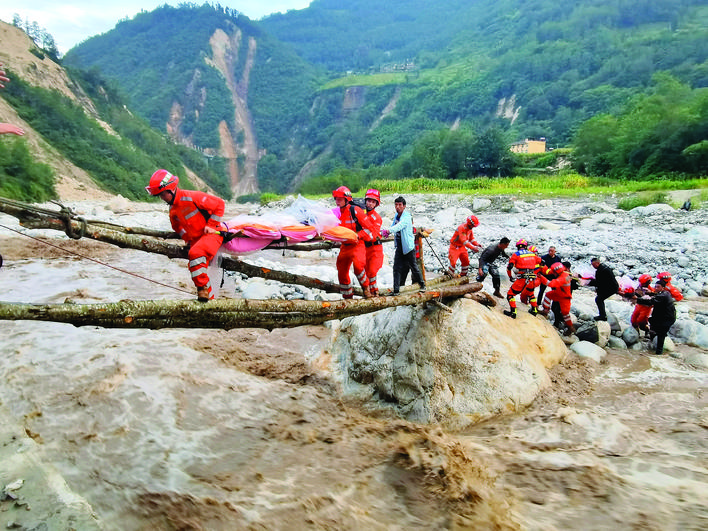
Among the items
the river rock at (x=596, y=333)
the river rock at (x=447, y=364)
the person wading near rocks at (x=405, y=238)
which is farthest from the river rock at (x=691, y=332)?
the person wading near rocks at (x=405, y=238)

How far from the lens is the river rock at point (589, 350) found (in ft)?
22.9

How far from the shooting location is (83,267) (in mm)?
13609

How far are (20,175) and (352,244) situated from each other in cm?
3636

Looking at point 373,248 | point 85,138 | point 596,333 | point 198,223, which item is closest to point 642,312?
point 596,333

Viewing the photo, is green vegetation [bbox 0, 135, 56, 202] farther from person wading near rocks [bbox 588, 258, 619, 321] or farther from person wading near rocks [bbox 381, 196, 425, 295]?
person wading near rocks [bbox 588, 258, 619, 321]

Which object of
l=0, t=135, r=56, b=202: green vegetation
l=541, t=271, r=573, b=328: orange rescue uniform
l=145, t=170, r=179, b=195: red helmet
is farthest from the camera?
l=0, t=135, r=56, b=202: green vegetation

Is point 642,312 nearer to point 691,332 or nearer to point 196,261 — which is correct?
point 691,332

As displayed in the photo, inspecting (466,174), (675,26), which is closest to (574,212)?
(466,174)

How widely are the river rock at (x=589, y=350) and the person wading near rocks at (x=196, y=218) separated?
601cm

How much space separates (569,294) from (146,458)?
7.20 meters

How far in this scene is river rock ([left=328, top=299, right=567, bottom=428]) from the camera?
520 cm

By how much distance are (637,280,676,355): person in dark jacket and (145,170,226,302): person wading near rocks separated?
280 inches

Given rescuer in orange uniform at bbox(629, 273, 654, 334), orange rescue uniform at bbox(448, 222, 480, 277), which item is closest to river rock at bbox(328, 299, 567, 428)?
rescuer in orange uniform at bbox(629, 273, 654, 334)

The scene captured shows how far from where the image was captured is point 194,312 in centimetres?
353
